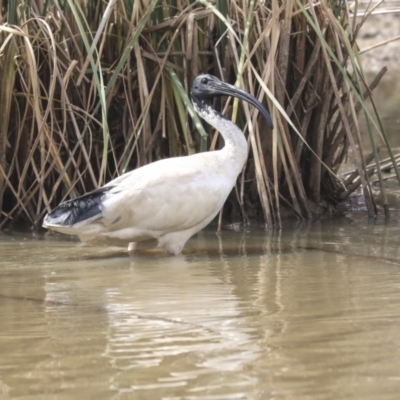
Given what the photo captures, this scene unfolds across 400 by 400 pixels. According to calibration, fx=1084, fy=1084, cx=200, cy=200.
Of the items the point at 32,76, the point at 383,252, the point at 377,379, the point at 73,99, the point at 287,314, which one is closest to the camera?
the point at 377,379

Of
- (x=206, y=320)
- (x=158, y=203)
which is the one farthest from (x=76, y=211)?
(x=206, y=320)

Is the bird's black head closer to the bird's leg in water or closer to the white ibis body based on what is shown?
the white ibis body

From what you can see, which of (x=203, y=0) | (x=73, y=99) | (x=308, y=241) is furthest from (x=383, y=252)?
(x=73, y=99)

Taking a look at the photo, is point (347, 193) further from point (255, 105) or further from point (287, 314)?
point (287, 314)

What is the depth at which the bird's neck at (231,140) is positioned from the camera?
20.5ft

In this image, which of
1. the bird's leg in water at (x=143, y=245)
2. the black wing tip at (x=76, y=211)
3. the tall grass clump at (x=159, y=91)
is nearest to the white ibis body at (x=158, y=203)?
the black wing tip at (x=76, y=211)

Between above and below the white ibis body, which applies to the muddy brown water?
below

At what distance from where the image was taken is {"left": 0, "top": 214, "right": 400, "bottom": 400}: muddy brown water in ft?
10.4

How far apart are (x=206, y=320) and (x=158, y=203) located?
2100 millimetres

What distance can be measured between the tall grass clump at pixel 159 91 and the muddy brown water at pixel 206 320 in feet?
1.67

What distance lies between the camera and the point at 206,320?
4.06 meters

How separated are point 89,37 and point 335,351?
3.59 meters

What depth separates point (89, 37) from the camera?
6570 millimetres

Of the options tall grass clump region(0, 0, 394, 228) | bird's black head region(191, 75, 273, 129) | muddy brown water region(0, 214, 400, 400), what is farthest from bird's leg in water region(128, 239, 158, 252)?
bird's black head region(191, 75, 273, 129)
